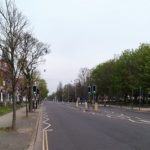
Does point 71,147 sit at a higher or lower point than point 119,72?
lower

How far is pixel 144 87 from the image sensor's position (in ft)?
299

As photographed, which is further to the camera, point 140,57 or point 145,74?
point 140,57

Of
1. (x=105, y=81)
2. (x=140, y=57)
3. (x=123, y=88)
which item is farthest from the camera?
(x=105, y=81)

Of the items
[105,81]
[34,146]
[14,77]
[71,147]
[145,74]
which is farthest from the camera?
[105,81]

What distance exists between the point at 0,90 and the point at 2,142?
7959cm

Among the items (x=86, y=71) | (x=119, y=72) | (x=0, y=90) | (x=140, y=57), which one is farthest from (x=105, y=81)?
(x=86, y=71)

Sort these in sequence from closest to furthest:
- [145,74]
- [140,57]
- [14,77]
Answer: [14,77]
[145,74]
[140,57]

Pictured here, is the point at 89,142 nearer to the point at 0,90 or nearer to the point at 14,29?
the point at 14,29

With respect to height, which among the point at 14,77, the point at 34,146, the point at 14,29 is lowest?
the point at 34,146

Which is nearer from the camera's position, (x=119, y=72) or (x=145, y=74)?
(x=145, y=74)

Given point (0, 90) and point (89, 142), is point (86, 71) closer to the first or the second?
point (0, 90)

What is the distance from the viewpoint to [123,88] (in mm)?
110375

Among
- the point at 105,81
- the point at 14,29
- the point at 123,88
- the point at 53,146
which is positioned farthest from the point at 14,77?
the point at 105,81

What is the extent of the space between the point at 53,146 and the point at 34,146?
0.96 m
